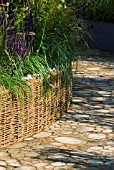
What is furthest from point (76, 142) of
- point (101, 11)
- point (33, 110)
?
point (101, 11)

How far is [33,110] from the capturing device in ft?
20.5

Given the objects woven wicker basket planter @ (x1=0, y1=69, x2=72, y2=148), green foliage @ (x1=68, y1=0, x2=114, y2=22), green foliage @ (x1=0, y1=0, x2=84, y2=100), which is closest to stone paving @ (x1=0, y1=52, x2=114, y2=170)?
woven wicker basket planter @ (x1=0, y1=69, x2=72, y2=148)

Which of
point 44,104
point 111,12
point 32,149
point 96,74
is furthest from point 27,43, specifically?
point 111,12

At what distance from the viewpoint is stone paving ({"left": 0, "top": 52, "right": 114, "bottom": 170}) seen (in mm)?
5480

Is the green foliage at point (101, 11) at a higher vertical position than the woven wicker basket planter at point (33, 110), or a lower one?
higher

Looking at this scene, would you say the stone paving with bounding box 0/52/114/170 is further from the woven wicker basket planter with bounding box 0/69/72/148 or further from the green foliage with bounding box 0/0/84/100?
the green foliage with bounding box 0/0/84/100

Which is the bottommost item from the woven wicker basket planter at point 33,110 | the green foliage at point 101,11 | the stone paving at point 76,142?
the stone paving at point 76,142

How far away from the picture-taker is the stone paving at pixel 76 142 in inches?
216

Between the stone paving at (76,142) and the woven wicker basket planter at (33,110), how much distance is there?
0.28 ft

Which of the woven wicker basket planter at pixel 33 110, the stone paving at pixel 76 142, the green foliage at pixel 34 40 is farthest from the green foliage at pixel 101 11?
the woven wicker basket planter at pixel 33 110

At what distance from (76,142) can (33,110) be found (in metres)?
0.57

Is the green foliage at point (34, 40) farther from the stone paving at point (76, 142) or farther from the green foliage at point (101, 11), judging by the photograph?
the green foliage at point (101, 11)

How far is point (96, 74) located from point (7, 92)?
3.79 metres

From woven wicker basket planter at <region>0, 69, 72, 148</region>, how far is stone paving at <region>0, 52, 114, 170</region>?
0.09 meters
